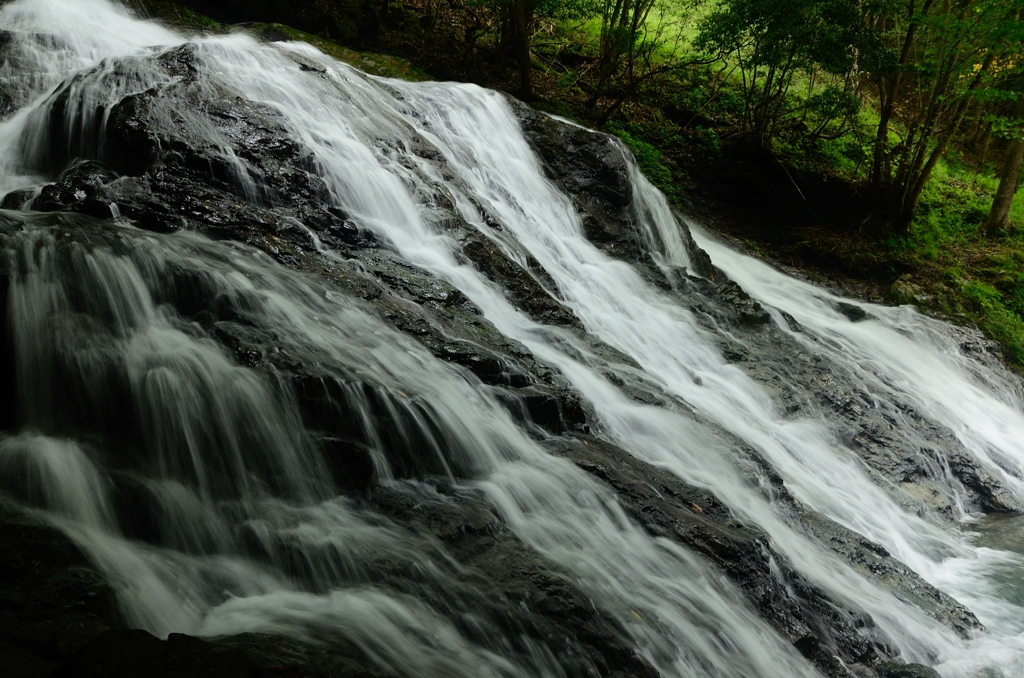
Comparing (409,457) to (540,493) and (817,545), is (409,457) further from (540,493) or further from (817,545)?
(817,545)

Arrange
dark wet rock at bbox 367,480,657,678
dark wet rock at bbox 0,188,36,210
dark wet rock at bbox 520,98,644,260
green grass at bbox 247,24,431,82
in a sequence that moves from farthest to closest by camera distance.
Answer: green grass at bbox 247,24,431,82 → dark wet rock at bbox 520,98,644,260 → dark wet rock at bbox 0,188,36,210 → dark wet rock at bbox 367,480,657,678

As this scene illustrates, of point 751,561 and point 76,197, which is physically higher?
point 76,197

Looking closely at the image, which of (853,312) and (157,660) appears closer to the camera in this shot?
(157,660)

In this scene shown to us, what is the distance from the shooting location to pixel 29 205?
5.05 m

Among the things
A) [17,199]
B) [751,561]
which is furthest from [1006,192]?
[17,199]

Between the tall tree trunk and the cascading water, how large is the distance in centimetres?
687

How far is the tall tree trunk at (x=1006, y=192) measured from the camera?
1345cm

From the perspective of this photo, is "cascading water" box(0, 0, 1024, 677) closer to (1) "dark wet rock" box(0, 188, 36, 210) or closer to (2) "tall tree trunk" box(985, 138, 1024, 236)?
(1) "dark wet rock" box(0, 188, 36, 210)

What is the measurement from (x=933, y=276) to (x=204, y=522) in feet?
39.7

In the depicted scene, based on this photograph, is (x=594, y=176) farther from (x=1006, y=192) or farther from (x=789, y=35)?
(x=1006, y=192)

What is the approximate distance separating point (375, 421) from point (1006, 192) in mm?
14056

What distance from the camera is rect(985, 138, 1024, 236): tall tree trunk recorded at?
13445mm

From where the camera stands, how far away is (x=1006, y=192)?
1369cm

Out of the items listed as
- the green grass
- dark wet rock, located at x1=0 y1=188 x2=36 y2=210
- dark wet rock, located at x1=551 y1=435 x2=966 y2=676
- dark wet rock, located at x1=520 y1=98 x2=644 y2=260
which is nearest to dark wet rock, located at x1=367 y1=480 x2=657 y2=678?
dark wet rock, located at x1=551 y1=435 x2=966 y2=676
